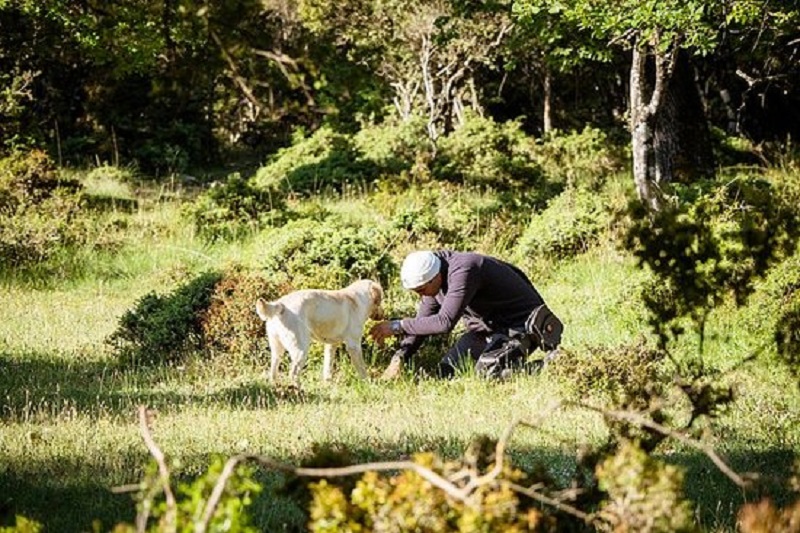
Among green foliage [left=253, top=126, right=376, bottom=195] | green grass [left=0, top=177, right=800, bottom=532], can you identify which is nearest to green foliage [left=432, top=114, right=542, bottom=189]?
green foliage [left=253, top=126, right=376, bottom=195]

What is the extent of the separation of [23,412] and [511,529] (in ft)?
17.1

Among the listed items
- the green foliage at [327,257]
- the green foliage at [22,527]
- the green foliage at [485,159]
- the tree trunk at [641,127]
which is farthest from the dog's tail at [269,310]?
the green foliage at [485,159]

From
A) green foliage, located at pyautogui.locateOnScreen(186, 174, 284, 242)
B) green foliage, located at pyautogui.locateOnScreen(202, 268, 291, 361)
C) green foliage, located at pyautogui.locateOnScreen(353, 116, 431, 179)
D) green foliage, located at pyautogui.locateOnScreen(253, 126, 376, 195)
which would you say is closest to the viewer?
green foliage, located at pyautogui.locateOnScreen(202, 268, 291, 361)

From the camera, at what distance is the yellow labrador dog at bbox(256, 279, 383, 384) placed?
27.3 ft

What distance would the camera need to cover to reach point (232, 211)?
16.6 meters

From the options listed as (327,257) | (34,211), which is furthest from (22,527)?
(34,211)

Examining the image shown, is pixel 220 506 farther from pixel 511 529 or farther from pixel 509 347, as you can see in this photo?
pixel 509 347

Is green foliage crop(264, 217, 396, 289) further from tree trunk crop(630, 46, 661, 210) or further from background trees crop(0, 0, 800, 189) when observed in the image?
background trees crop(0, 0, 800, 189)

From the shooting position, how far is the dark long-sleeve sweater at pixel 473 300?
8.90 meters

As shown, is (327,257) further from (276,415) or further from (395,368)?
(276,415)

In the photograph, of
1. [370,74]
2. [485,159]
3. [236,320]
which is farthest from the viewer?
[370,74]

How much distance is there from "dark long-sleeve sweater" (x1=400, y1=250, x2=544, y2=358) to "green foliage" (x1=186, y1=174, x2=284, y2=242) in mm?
7023

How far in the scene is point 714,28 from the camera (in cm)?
1469

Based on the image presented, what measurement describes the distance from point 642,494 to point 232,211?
13.6 meters
